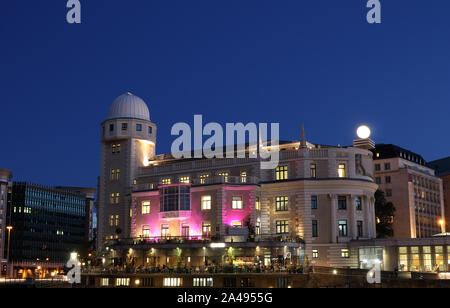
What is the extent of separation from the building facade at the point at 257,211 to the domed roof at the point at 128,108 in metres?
11.9

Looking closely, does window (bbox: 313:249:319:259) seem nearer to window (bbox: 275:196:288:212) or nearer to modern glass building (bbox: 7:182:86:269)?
window (bbox: 275:196:288:212)

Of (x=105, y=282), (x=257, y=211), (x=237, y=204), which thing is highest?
(x=237, y=204)

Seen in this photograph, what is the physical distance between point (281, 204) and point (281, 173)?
4.32 metres

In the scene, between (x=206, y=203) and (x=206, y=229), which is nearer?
(x=206, y=229)

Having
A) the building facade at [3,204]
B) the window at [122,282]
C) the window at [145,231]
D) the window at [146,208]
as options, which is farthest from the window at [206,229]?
the building facade at [3,204]

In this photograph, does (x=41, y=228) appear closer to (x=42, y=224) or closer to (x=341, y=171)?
(x=42, y=224)

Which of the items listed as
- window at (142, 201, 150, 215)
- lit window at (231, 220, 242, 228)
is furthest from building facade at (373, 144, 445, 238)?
window at (142, 201, 150, 215)

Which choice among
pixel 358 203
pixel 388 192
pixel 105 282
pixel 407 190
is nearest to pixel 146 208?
pixel 105 282

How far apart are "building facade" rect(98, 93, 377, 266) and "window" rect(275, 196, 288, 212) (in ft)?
0.45

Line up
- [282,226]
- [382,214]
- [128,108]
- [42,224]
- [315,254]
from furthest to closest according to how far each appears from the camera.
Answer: [42,224] < [382,214] < [128,108] < [282,226] < [315,254]

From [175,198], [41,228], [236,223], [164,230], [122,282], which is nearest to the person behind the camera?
[122,282]

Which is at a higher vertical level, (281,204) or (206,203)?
(206,203)

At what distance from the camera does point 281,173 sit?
3484 inches

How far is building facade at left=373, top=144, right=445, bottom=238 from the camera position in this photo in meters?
130
